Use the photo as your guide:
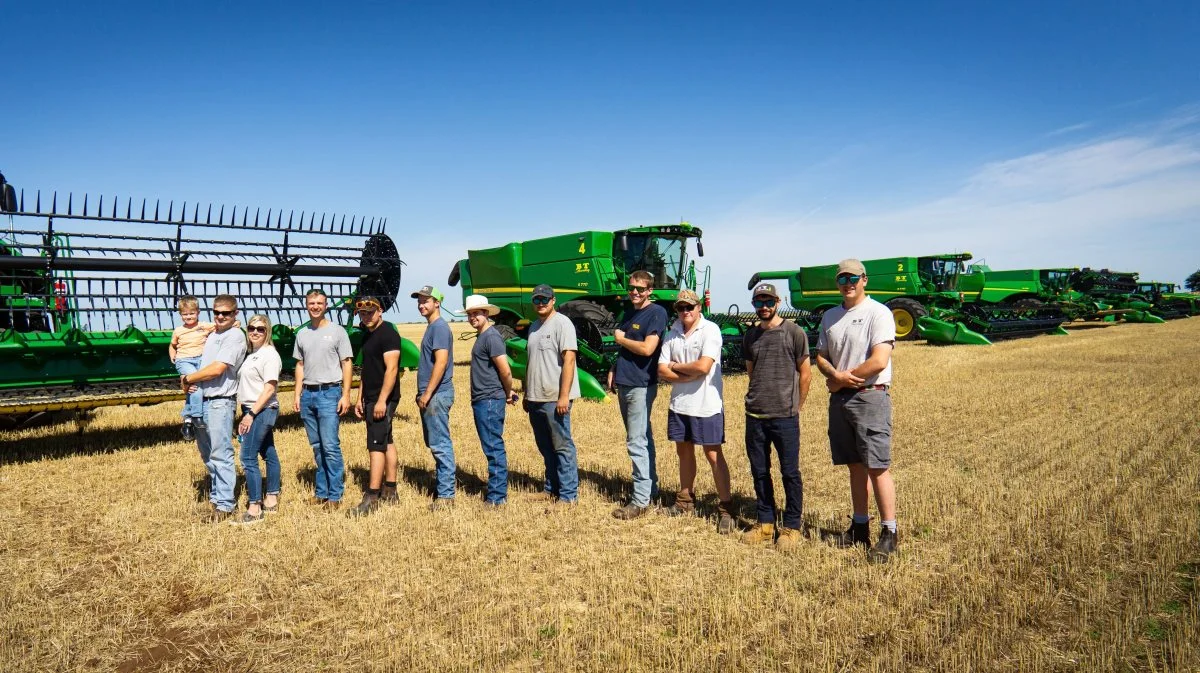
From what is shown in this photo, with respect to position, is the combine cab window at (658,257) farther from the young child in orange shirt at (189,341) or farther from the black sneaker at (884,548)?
the black sneaker at (884,548)

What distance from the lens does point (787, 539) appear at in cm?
425

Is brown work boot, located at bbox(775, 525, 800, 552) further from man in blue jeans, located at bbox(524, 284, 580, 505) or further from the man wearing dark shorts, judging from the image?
the man wearing dark shorts

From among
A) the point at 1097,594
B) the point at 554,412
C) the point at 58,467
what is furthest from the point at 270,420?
the point at 1097,594

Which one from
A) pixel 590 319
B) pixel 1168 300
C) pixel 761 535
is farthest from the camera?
pixel 1168 300

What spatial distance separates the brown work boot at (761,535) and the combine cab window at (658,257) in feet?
26.7

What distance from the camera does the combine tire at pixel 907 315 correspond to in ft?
63.8

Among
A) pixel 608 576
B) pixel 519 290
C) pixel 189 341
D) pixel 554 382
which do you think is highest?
pixel 519 290

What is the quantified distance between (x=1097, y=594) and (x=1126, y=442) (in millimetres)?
4077

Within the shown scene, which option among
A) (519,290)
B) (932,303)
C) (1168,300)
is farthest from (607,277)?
(1168,300)

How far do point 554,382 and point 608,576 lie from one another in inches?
65.3

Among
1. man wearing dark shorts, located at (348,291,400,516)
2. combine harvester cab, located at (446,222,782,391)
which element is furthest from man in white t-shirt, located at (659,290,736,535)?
combine harvester cab, located at (446,222,782,391)

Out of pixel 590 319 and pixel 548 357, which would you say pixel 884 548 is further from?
pixel 590 319

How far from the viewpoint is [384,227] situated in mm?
8641

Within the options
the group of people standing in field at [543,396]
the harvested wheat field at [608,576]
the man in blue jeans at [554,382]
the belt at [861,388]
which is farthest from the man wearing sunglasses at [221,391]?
the belt at [861,388]
